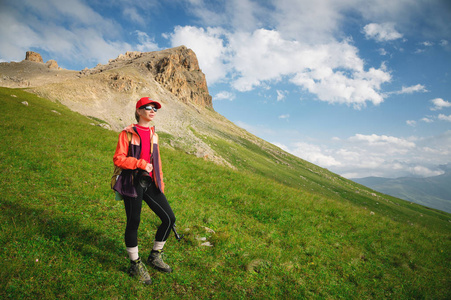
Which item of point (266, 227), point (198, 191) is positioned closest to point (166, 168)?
point (198, 191)

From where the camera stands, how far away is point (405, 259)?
9.65 m

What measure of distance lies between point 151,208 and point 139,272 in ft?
5.15

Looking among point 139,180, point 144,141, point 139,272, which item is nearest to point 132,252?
point 139,272

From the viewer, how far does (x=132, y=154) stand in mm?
4965

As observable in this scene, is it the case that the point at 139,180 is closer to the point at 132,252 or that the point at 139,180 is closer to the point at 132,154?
the point at 132,154

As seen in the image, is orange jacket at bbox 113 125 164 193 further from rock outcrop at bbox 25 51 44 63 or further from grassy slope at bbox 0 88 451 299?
rock outcrop at bbox 25 51 44 63

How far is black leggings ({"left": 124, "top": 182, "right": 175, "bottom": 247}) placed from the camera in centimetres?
486

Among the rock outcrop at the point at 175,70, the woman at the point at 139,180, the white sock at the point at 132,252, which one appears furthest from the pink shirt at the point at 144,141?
the rock outcrop at the point at 175,70

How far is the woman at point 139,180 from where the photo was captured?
15.6ft

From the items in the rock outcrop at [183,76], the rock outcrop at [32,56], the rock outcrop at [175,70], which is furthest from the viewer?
the rock outcrop at [32,56]

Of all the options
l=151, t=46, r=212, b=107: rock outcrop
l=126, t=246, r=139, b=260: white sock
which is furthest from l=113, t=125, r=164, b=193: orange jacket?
l=151, t=46, r=212, b=107: rock outcrop

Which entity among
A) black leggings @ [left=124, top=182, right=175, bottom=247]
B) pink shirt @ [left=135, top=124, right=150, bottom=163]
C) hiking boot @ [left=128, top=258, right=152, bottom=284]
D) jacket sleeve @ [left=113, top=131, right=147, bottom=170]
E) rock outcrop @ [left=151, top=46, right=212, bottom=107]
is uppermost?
rock outcrop @ [left=151, top=46, right=212, bottom=107]

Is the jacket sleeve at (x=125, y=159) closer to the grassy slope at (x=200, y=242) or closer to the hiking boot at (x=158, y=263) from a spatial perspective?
the hiking boot at (x=158, y=263)

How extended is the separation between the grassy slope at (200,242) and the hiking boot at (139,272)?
16cm
